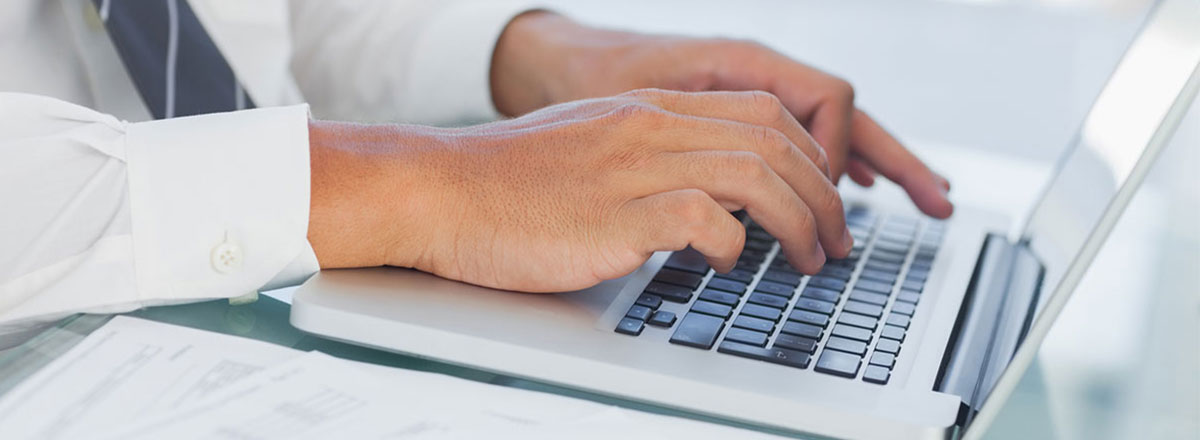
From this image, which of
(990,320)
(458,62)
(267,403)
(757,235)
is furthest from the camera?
(458,62)

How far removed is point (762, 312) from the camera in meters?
0.59

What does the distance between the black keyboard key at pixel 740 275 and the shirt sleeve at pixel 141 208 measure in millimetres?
227

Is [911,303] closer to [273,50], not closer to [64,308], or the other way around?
[64,308]

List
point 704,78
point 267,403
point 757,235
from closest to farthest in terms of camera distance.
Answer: point 267,403 → point 757,235 → point 704,78

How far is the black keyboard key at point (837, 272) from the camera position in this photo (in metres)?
0.67

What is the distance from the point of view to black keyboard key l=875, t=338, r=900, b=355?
1.81ft

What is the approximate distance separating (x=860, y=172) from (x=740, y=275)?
0.28 meters

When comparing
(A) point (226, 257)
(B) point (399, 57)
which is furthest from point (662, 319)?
(B) point (399, 57)

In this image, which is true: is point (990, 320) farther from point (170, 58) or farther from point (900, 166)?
point (170, 58)

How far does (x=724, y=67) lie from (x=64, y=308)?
1.65 feet

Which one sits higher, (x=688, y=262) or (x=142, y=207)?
(x=142, y=207)

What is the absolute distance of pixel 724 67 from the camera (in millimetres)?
862

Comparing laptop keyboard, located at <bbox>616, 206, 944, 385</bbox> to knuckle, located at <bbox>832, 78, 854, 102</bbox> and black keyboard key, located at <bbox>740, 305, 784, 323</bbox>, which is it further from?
knuckle, located at <bbox>832, 78, 854, 102</bbox>

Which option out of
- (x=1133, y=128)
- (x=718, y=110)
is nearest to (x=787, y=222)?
(x=718, y=110)
